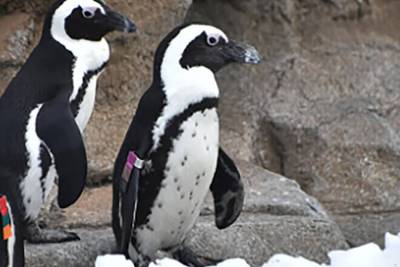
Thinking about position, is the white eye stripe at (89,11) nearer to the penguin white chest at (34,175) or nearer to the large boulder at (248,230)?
the penguin white chest at (34,175)

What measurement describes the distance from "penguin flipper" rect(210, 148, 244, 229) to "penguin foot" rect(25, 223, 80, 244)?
0.34 m

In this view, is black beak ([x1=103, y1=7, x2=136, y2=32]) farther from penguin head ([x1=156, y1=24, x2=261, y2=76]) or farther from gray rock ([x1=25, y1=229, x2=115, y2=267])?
gray rock ([x1=25, y1=229, x2=115, y2=267])

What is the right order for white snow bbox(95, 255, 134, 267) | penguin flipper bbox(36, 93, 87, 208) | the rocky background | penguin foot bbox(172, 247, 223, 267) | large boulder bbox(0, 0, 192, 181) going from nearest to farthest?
white snow bbox(95, 255, 134, 267) < penguin flipper bbox(36, 93, 87, 208) < penguin foot bbox(172, 247, 223, 267) < the rocky background < large boulder bbox(0, 0, 192, 181)

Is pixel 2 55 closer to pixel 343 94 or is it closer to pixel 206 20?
pixel 206 20

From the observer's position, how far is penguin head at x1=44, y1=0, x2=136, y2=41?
2631mm

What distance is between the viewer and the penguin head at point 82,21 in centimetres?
263

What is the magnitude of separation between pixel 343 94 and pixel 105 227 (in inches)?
50.9

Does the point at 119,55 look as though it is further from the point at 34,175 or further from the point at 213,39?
the point at 34,175

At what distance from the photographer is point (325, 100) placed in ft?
13.3

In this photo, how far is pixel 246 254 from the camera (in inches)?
117

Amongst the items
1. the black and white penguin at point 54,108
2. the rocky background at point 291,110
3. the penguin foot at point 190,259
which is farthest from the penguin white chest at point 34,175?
the rocky background at point 291,110

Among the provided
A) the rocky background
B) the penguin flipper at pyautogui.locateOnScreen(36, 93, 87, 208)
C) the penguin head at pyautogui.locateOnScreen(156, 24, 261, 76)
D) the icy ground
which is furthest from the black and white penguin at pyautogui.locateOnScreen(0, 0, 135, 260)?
the icy ground

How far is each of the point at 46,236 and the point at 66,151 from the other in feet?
1.50

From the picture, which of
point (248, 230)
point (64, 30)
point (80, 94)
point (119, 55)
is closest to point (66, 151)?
point (80, 94)
